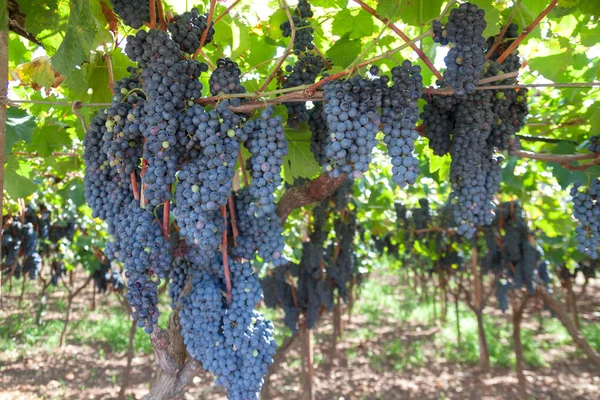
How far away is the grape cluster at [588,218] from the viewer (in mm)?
2158

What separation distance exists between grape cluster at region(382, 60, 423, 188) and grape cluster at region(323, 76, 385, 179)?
49 millimetres

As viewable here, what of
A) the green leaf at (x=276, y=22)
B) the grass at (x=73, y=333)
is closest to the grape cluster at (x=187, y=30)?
the green leaf at (x=276, y=22)

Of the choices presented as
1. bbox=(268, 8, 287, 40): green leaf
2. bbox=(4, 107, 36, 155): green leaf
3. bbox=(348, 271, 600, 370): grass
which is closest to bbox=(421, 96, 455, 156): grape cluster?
bbox=(268, 8, 287, 40): green leaf

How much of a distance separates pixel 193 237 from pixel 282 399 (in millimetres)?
6602

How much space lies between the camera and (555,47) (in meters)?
2.65

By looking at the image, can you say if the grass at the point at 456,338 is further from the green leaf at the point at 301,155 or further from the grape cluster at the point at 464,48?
the grape cluster at the point at 464,48

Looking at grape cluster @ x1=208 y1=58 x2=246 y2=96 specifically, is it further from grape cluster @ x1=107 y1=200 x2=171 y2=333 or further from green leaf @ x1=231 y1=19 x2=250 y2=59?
green leaf @ x1=231 y1=19 x2=250 y2=59

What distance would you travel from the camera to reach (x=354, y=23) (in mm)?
2316

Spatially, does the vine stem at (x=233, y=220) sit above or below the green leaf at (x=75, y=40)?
below

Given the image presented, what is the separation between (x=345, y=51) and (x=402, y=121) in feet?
2.84

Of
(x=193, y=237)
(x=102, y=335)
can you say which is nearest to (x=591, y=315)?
(x=102, y=335)

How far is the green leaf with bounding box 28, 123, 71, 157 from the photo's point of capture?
3.16m

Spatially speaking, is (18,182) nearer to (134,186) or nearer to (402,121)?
(134,186)

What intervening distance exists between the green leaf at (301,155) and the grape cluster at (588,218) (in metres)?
1.27
